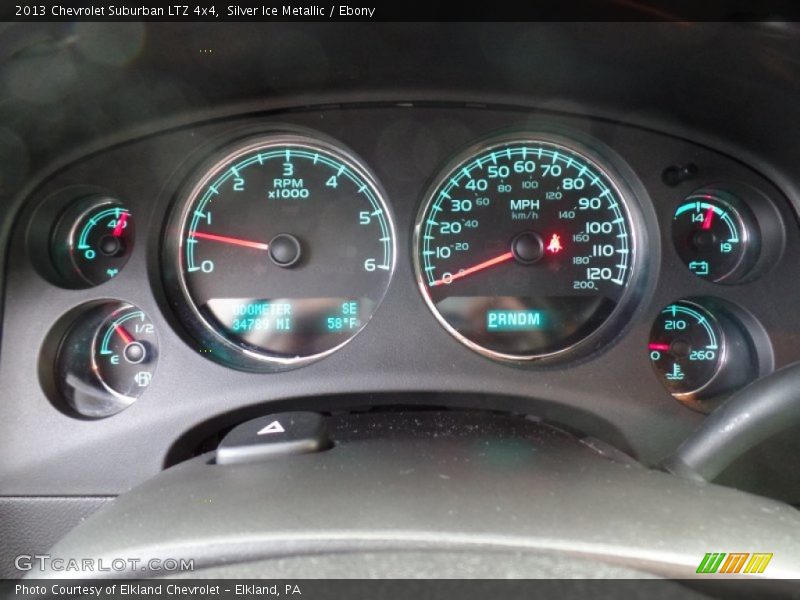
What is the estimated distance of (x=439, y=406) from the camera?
2467mm

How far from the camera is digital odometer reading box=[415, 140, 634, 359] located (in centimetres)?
264

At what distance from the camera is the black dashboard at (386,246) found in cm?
231

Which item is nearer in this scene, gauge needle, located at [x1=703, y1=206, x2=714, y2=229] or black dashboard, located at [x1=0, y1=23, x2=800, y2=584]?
black dashboard, located at [x1=0, y1=23, x2=800, y2=584]

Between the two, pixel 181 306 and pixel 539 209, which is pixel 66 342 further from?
pixel 539 209

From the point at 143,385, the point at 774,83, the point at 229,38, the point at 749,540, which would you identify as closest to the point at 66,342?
the point at 143,385

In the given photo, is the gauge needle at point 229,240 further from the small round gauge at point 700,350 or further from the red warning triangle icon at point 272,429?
the small round gauge at point 700,350

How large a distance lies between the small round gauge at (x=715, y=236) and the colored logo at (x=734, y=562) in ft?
5.02

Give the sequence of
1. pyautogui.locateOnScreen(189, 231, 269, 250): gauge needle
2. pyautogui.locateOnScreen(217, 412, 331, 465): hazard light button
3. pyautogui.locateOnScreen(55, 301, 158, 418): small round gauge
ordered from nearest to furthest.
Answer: pyautogui.locateOnScreen(217, 412, 331, 465): hazard light button
pyautogui.locateOnScreen(55, 301, 158, 418): small round gauge
pyautogui.locateOnScreen(189, 231, 269, 250): gauge needle

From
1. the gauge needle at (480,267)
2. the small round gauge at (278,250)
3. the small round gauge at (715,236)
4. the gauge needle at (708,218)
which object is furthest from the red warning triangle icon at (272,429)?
the gauge needle at (708,218)

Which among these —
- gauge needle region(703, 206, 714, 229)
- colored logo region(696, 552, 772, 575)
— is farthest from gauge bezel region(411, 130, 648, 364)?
colored logo region(696, 552, 772, 575)

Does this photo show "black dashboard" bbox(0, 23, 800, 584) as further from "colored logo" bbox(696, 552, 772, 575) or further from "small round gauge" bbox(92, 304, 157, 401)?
"colored logo" bbox(696, 552, 772, 575)

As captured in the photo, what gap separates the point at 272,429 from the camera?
176 cm

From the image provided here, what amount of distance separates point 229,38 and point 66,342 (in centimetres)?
126

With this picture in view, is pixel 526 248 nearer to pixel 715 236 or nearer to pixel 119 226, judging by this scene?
pixel 715 236
